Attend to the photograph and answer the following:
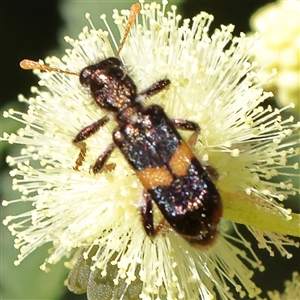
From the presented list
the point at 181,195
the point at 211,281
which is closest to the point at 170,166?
the point at 181,195

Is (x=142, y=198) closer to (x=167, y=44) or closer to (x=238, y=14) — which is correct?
(x=167, y=44)

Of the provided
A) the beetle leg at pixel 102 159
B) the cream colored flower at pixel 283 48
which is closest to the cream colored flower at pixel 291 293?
the cream colored flower at pixel 283 48

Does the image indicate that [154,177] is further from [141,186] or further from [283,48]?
[283,48]

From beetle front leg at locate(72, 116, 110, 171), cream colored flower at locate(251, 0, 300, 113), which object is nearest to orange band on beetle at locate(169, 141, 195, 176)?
beetle front leg at locate(72, 116, 110, 171)

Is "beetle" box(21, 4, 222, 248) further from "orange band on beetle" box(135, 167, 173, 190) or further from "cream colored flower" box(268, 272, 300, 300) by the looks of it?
"cream colored flower" box(268, 272, 300, 300)

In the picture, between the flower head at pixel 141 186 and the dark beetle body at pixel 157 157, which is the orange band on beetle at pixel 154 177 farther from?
the flower head at pixel 141 186
